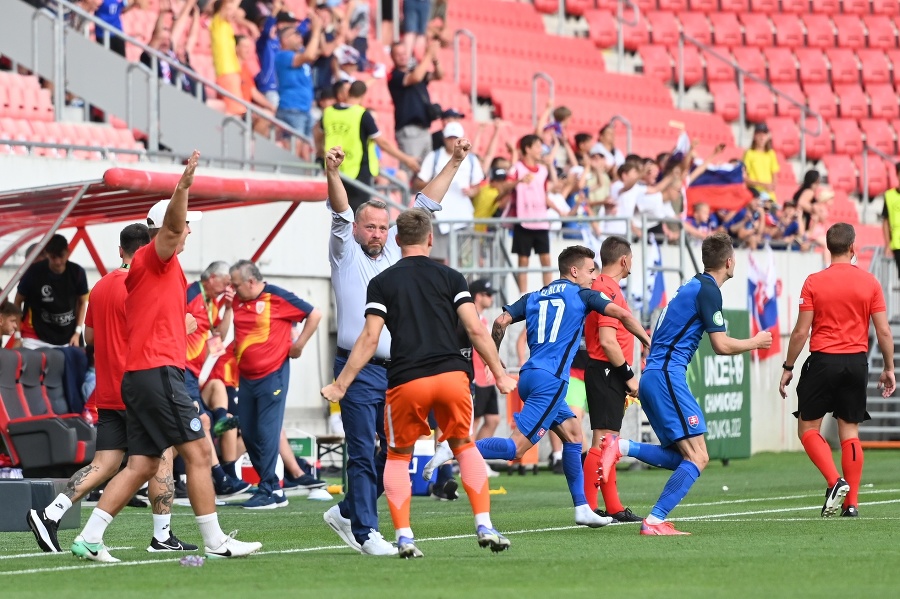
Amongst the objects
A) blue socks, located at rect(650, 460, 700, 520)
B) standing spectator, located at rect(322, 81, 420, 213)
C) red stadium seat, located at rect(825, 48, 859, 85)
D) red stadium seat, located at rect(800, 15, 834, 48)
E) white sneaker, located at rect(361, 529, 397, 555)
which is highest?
red stadium seat, located at rect(800, 15, 834, 48)

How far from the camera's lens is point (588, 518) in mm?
11102

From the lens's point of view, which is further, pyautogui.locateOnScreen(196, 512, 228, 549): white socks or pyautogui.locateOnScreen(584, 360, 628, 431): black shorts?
pyautogui.locateOnScreen(584, 360, 628, 431): black shorts

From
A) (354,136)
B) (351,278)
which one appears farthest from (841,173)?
(351,278)

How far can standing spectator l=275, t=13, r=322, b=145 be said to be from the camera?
20703 millimetres

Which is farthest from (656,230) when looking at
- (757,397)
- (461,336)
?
(461,336)

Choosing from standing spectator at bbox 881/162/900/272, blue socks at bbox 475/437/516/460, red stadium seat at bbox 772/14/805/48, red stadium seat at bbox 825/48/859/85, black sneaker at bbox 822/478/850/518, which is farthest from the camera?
red stadium seat at bbox 772/14/805/48

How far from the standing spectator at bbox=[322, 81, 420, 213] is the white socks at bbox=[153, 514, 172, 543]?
327 inches

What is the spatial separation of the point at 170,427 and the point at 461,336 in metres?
6.92

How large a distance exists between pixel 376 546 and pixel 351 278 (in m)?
1.56

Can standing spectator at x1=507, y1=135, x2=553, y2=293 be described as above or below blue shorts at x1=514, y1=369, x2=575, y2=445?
above

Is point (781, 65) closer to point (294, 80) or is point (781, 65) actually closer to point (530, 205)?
point (530, 205)

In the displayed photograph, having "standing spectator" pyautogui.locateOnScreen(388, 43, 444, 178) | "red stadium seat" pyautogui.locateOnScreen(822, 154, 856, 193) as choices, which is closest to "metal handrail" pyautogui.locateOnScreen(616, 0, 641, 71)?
"red stadium seat" pyautogui.locateOnScreen(822, 154, 856, 193)

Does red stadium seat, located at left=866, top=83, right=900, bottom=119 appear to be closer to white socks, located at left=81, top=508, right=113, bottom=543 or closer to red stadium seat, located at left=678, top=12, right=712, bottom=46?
red stadium seat, located at left=678, top=12, right=712, bottom=46

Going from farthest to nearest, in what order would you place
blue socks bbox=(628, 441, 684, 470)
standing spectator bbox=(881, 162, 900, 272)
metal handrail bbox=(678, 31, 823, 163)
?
metal handrail bbox=(678, 31, 823, 163) → standing spectator bbox=(881, 162, 900, 272) → blue socks bbox=(628, 441, 684, 470)
